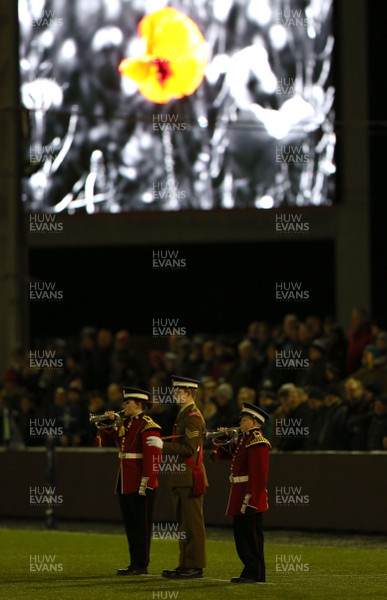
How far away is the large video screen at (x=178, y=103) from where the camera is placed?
2845 cm

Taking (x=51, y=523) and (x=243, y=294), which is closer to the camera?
(x=51, y=523)

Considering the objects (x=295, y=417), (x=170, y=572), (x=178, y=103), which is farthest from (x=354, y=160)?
(x=170, y=572)

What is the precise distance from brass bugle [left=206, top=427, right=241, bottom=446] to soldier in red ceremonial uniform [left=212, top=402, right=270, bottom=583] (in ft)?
0.38

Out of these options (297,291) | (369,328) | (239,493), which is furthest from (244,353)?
(239,493)

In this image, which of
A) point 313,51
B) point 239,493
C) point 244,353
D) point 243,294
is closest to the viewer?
point 239,493

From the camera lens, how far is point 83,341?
25.7 metres

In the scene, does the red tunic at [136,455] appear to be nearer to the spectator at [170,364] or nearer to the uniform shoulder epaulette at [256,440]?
the uniform shoulder epaulette at [256,440]

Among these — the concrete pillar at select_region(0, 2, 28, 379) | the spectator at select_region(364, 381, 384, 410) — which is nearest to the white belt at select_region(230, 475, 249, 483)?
the spectator at select_region(364, 381, 384, 410)

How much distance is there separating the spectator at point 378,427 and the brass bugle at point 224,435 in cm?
450

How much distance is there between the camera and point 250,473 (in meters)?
13.4

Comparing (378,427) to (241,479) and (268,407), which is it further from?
(241,479)

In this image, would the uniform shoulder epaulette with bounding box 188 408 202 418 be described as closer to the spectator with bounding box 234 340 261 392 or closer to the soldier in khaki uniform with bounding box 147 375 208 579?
the soldier in khaki uniform with bounding box 147 375 208 579

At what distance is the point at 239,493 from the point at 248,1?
17.2m

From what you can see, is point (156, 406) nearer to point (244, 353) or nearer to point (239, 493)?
point (244, 353)
